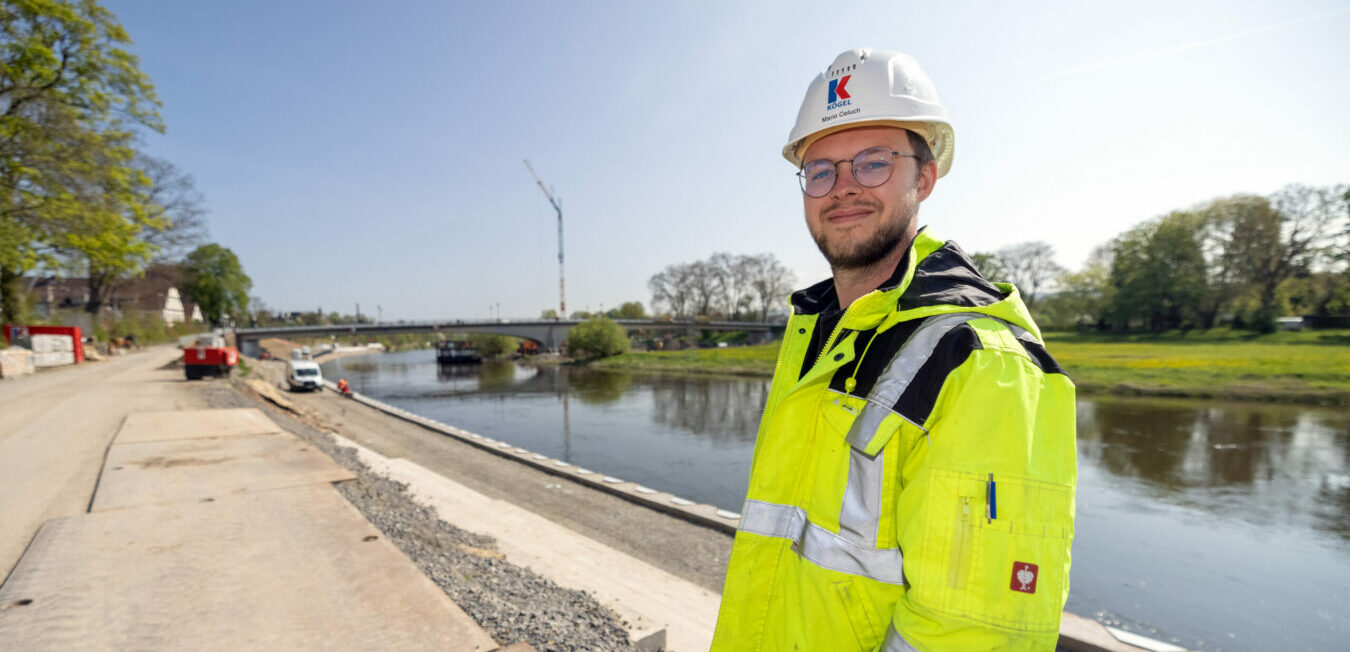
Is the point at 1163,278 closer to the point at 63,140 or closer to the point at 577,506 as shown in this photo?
the point at 577,506

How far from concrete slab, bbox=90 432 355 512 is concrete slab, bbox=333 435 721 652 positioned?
2018mm

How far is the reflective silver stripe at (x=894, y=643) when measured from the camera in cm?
109

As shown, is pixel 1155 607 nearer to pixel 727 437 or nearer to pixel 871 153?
pixel 871 153

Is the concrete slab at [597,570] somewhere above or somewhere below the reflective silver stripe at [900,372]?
below

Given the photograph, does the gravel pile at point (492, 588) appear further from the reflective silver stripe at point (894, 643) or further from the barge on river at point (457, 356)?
the barge on river at point (457, 356)

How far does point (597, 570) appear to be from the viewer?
21.2 feet

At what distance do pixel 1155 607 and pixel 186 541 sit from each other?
1142 centimetres

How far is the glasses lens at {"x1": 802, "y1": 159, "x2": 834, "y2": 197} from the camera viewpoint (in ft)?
5.51

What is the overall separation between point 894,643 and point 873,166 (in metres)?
1.28

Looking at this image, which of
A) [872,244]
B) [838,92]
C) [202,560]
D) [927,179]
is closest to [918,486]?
[872,244]

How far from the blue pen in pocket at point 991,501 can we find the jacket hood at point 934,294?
0.39m

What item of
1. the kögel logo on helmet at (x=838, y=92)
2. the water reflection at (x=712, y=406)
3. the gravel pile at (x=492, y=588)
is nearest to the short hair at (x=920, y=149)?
the kögel logo on helmet at (x=838, y=92)

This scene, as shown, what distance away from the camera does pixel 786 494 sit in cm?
150

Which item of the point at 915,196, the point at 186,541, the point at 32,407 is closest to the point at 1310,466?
the point at 915,196
